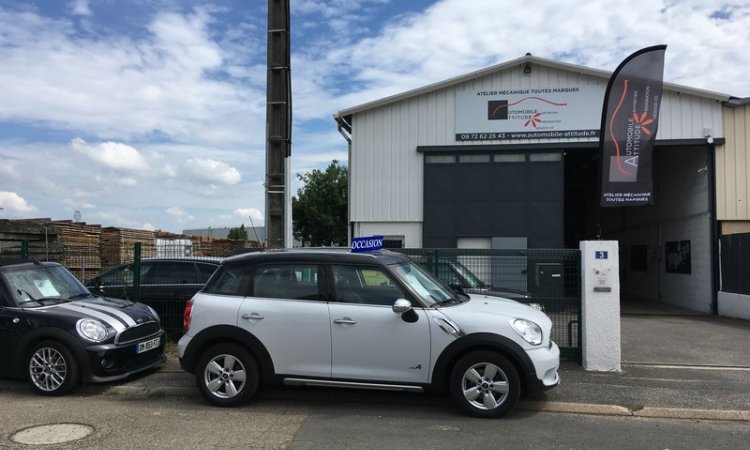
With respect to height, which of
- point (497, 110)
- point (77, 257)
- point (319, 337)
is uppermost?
point (497, 110)

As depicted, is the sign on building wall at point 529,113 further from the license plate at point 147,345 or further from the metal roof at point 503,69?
the license plate at point 147,345

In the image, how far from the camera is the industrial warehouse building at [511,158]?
1658 cm

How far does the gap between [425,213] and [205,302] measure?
11.8 m

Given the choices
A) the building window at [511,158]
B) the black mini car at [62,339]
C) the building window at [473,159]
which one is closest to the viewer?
the black mini car at [62,339]

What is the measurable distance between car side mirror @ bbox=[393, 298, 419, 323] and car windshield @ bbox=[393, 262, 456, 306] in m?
0.23

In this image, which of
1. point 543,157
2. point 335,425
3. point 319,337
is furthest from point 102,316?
point 543,157

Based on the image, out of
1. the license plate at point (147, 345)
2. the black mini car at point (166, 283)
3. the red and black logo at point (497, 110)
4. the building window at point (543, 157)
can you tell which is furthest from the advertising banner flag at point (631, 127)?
the license plate at point (147, 345)

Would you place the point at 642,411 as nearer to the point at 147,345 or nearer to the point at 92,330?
the point at 147,345

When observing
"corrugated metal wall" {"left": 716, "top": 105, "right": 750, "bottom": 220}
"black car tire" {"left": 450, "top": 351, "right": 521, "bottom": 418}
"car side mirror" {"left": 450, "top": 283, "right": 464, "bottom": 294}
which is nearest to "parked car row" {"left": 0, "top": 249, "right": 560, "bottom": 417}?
"black car tire" {"left": 450, "top": 351, "right": 521, "bottom": 418}

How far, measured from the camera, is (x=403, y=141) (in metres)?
17.7

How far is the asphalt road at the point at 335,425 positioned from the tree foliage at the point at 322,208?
35.3 m

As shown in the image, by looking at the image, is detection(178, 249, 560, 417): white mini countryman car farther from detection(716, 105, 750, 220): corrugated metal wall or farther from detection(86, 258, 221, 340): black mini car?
detection(716, 105, 750, 220): corrugated metal wall

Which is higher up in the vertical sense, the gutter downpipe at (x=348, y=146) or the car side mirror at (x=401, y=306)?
the gutter downpipe at (x=348, y=146)

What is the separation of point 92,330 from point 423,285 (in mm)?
4042
